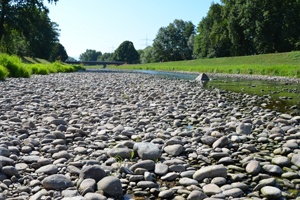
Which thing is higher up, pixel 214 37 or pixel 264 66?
pixel 214 37

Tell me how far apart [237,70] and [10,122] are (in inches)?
1178

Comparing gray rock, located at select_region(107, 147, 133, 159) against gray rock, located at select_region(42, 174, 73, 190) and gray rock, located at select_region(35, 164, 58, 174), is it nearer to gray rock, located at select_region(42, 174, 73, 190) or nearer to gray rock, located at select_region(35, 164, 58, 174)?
gray rock, located at select_region(35, 164, 58, 174)

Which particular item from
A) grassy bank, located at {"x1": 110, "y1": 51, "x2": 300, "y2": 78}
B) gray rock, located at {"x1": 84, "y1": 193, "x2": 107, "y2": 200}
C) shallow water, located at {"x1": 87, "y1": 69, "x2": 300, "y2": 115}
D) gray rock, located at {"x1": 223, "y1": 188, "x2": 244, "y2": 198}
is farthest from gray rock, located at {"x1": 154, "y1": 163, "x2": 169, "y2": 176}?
grassy bank, located at {"x1": 110, "y1": 51, "x2": 300, "y2": 78}

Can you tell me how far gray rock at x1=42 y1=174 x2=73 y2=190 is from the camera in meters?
2.68

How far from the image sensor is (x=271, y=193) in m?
2.63

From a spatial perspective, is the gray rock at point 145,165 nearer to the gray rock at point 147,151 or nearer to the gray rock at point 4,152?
the gray rock at point 147,151

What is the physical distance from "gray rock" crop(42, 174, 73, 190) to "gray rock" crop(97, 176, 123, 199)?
0.30 meters

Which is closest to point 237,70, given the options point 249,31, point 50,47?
point 249,31

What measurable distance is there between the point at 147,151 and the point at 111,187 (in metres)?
1.01

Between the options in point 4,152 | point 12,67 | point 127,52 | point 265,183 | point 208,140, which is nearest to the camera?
point 265,183

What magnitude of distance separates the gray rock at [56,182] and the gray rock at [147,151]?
1.03 meters

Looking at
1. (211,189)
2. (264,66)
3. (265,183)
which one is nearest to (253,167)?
(265,183)

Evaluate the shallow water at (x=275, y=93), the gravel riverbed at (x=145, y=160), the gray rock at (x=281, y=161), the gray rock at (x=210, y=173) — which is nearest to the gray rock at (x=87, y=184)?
the gravel riverbed at (x=145, y=160)

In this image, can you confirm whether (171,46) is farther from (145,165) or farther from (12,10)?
(145,165)
